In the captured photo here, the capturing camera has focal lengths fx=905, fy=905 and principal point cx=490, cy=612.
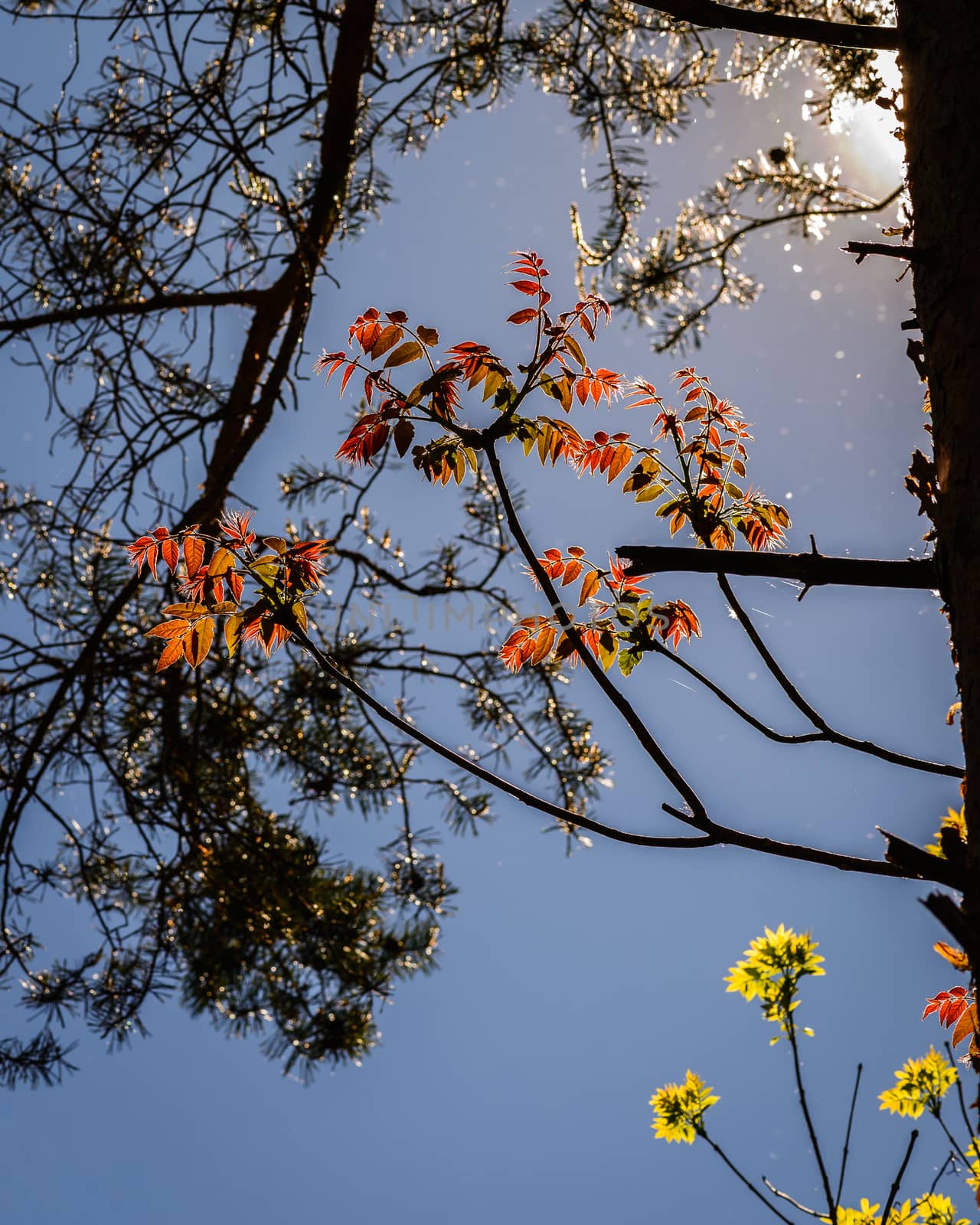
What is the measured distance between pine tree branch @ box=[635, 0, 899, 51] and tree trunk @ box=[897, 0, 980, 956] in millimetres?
46

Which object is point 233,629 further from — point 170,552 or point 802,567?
point 802,567

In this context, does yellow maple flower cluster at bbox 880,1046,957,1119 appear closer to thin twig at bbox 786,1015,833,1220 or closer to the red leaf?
thin twig at bbox 786,1015,833,1220

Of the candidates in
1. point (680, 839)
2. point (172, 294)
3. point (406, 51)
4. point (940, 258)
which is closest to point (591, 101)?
point (406, 51)

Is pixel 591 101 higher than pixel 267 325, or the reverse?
pixel 591 101

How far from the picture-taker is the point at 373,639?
1.98 metres

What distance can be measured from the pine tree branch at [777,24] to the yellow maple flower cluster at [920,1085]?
44.0 inches

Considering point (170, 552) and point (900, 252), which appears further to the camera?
point (170, 552)

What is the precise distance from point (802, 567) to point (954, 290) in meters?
0.18

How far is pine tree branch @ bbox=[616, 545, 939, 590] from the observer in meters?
0.57

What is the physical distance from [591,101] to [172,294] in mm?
1056

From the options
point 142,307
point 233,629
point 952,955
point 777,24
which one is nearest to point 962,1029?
point 952,955

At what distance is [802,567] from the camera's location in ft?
1.92

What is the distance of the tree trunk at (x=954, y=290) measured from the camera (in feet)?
1.57

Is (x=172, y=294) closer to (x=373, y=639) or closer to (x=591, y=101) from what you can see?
(x=373, y=639)
